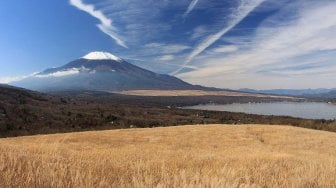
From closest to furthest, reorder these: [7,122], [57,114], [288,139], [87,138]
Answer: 1. [87,138]
2. [288,139]
3. [7,122]
4. [57,114]

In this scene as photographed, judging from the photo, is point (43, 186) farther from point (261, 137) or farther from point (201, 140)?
point (261, 137)

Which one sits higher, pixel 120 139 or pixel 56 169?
pixel 56 169

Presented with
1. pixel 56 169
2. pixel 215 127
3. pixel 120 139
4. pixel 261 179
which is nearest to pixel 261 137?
pixel 215 127

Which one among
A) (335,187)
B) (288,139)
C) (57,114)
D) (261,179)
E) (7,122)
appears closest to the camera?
(335,187)

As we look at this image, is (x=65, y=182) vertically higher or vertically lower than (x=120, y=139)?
higher

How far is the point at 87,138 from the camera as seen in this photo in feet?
98.2

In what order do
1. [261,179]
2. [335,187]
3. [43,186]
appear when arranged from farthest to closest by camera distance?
[261,179]
[335,187]
[43,186]

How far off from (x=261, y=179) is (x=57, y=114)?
6864cm

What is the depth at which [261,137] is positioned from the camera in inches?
1346

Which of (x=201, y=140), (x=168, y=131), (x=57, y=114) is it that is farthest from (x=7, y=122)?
(x=201, y=140)

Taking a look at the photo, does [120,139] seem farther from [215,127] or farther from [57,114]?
[57,114]

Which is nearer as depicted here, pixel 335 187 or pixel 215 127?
pixel 335 187

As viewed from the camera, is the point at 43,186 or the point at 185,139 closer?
the point at 43,186

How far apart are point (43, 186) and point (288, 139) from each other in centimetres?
2909
